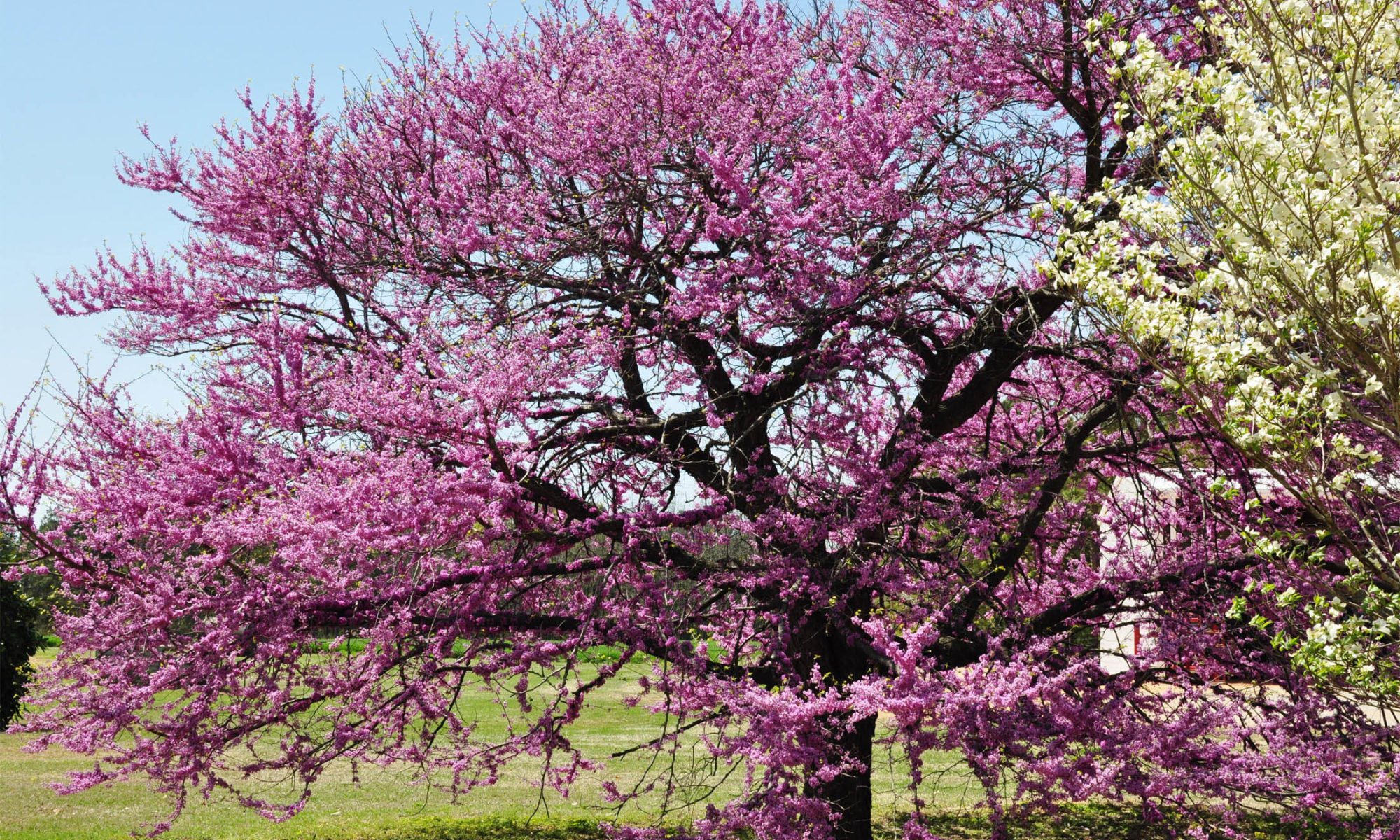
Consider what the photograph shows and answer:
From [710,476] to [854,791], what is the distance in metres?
2.38

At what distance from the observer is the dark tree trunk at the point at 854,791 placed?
7.02m

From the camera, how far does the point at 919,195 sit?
6879mm

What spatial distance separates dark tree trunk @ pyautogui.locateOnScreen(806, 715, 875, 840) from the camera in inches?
277

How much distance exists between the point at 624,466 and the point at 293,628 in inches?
92.9

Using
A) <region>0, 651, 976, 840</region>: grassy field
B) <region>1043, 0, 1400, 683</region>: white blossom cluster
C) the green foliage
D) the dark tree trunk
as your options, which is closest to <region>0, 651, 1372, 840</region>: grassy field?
<region>0, 651, 976, 840</region>: grassy field

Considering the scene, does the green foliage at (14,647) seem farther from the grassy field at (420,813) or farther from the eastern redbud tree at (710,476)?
the eastern redbud tree at (710,476)

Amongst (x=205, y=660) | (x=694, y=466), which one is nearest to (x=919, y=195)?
(x=694, y=466)

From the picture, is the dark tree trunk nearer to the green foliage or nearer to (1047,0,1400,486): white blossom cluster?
(1047,0,1400,486): white blossom cluster

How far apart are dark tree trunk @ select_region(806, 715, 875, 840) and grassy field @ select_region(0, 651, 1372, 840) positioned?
2.60 ft

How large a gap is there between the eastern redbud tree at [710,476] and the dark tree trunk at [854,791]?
0.06m

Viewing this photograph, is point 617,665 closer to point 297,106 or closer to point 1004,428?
point 1004,428

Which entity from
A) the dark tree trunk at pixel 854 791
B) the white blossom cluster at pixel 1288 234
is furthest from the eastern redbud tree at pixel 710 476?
the white blossom cluster at pixel 1288 234

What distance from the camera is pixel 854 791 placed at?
722 cm

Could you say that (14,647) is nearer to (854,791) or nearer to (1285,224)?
(854,791)
